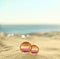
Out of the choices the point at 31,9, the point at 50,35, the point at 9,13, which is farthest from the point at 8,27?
the point at 50,35

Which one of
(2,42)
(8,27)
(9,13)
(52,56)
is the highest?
(9,13)

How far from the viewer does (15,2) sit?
4.42 ft

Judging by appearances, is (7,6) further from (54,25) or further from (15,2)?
(54,25)

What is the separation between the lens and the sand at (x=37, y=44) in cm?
129

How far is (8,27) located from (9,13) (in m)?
0.11

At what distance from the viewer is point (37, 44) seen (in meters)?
1.31

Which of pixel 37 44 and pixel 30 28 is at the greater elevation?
pixel 30 28

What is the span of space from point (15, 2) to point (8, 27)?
0.65ft

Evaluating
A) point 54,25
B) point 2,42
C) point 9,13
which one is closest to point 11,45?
point 2,42

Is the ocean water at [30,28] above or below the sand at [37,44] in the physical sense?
above

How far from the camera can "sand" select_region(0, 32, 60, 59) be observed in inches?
50.9

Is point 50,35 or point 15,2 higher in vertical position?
point 15,2

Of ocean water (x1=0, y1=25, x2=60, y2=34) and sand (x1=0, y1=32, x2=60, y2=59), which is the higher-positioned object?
ocean water (x1=0, y1=25, x2=60, y2=34)

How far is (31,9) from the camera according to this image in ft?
4.41
